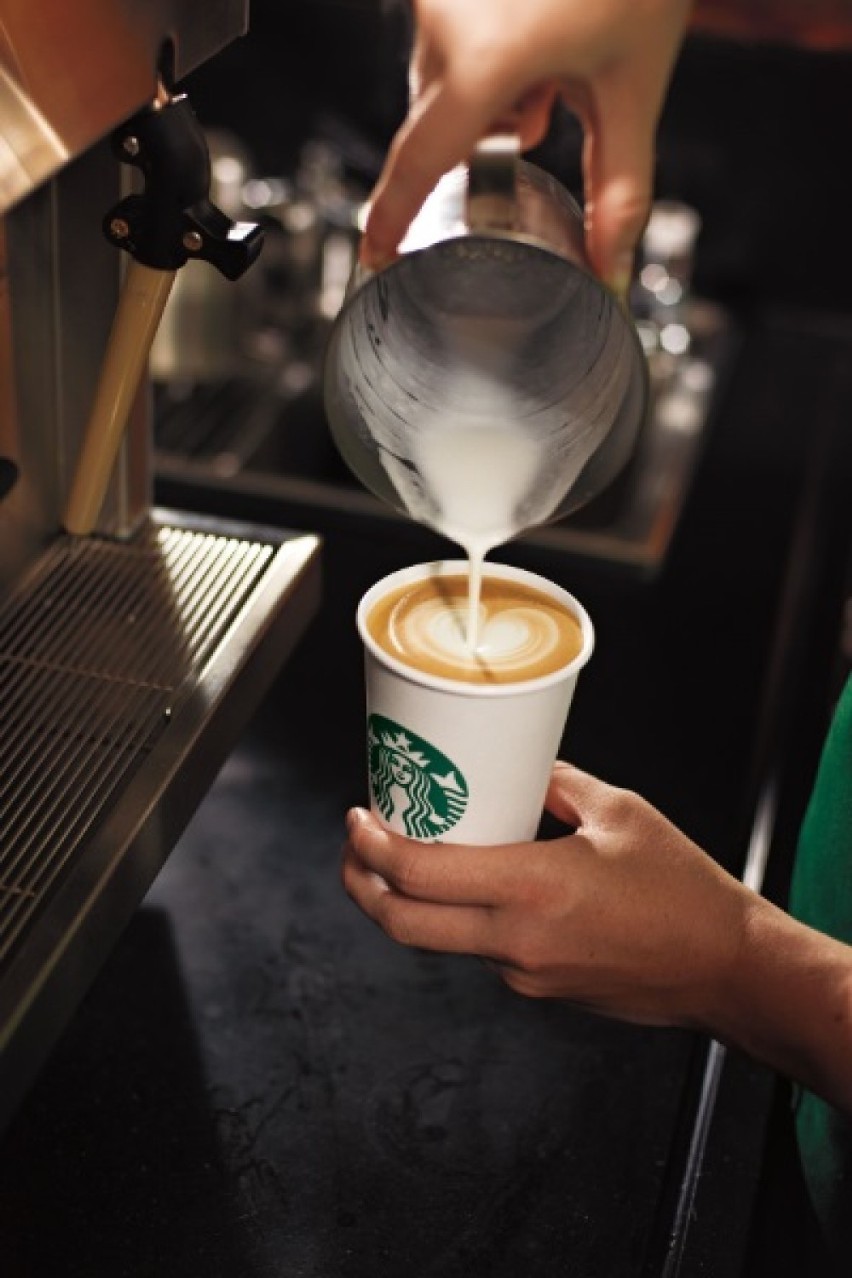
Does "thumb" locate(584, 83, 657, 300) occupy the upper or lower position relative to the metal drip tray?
upper

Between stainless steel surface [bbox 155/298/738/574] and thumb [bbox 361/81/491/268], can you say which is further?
stainless steel surface [bbox 155/298/738/574]

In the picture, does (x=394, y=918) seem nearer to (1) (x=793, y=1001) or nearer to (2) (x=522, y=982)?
(2) (x=522, y=982)

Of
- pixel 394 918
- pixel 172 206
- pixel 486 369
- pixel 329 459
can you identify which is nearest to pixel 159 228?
pixel 172 206

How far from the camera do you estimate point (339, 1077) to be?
1.06 metres

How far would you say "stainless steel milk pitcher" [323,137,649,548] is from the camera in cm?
80

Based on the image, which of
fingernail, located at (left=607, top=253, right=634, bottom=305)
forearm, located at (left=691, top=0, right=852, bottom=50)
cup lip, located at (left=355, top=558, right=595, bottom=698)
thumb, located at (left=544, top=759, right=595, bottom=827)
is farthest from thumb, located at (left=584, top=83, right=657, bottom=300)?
forearm, located at (left=691, top=0, right=852, bottom=50)

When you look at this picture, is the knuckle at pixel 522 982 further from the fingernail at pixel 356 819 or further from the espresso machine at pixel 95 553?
the espresso machine at pixel 95 553

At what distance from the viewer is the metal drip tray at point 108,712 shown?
33.9 inches

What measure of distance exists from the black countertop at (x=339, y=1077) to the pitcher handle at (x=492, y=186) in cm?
59

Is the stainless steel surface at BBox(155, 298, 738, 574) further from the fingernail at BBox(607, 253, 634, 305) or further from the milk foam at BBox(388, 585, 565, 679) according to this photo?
the fingernail at BBox(607, 253, 634, 305)

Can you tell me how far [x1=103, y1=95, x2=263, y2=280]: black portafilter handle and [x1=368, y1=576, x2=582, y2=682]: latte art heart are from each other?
24 cm

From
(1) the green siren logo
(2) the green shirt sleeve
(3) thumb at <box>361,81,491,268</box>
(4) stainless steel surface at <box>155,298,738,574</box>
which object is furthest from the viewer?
(4) stainless steel surface at <box>155,298,738,574</box>

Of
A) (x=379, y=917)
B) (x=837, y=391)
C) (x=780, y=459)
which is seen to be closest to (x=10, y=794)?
(x=379, y=917)

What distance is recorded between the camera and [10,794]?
957 mm
